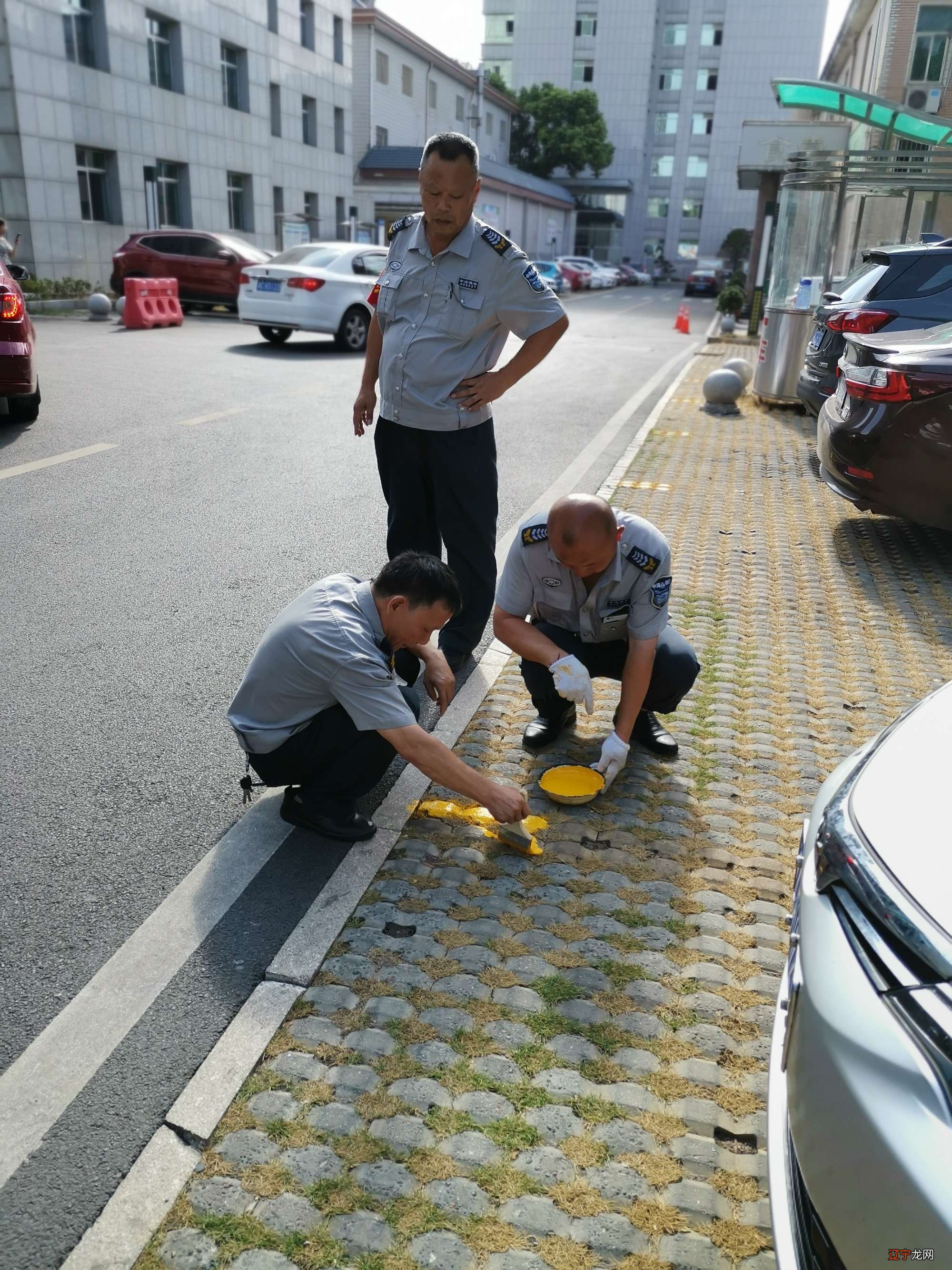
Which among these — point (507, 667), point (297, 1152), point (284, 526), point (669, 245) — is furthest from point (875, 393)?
point (669, 245)

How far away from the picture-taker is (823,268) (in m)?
12.6

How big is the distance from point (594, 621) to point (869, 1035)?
231 cm

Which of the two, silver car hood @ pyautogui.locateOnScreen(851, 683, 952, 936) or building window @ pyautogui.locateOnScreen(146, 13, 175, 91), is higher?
building window @ pyautogui.locateOnScreen(146, 13, 175, 91)

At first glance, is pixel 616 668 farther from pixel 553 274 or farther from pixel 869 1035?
pixel 553 274

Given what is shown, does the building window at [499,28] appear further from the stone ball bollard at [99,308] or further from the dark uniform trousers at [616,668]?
the dark uniform trousers at [616,668]

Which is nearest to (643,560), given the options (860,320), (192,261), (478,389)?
(478,389)

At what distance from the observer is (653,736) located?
383 centimetres

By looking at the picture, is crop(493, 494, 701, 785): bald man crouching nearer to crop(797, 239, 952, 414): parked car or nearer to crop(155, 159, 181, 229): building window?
crop(797, 239, 952, 414): parked car

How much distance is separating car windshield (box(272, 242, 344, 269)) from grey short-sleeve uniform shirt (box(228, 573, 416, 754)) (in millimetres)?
13069

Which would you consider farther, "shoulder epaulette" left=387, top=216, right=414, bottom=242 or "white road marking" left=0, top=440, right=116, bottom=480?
"white road marking" left=0, top=440, right=116, bottom=480

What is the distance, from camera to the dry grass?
1.97 m

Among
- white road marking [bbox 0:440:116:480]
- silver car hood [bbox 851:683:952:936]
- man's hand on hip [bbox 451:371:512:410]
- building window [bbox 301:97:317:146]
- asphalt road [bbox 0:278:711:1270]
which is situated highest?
building window [bbox 301:97:317:146]

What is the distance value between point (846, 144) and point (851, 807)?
92.9 ft

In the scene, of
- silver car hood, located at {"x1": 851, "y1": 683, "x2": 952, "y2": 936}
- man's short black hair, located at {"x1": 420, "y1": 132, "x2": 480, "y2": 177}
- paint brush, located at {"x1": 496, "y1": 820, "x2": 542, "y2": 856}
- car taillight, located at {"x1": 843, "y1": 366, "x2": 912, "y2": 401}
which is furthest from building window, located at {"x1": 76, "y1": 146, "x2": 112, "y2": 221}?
silver car hood, located at {"x1": 851, "y1": 683, "x2": 952, "y2": 936}
